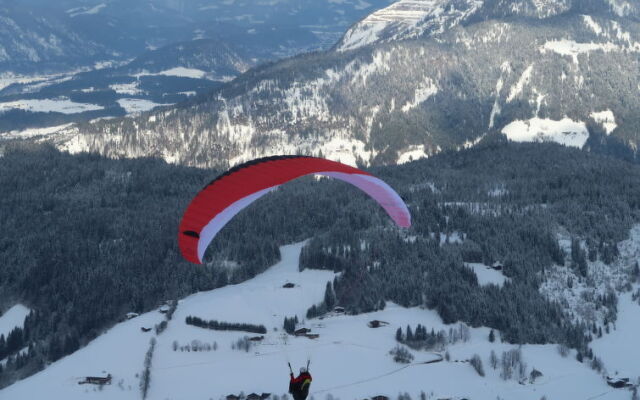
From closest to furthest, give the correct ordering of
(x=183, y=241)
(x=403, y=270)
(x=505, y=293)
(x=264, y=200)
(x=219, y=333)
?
(x=183, y=241)
(x=219, y=333)
(x=505, y=293)
(x=403, y=270)
(x=264, y=200)

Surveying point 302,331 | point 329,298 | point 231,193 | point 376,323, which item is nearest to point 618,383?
point 376,323

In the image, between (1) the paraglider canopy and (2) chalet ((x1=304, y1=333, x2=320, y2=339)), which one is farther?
(2) chalet ((x1=304, y1=333, x2=320, y2=339))

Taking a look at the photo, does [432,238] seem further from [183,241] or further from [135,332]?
[183,241]

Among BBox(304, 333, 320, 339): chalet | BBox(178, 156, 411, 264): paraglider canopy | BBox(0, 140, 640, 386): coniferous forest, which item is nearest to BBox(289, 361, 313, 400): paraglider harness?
BBox(178, 156, 411, 264): paraglider canopy

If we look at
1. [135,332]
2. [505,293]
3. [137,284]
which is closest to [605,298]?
[505,293]

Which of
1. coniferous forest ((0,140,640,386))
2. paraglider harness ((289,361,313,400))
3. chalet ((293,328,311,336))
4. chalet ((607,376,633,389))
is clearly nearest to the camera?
paraglider harness ((289,361,313,400))

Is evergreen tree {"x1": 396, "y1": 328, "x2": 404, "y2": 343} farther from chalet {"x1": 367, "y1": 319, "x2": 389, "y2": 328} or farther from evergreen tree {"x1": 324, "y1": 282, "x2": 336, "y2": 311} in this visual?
evergreen tree {"x1": 324, "y1": 282, "x2": 336, "y2": 311}

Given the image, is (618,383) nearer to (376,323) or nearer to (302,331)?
(376,323)
